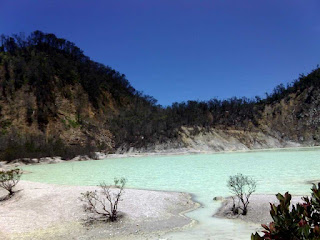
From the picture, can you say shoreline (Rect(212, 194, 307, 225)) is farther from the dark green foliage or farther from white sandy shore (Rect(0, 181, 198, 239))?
the dark green foliage

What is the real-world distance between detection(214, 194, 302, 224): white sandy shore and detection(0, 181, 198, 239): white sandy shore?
4.34 feet

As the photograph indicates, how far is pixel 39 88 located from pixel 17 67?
8.19 meters

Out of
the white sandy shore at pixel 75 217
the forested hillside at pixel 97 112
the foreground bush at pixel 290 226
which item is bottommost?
the white sandy shore at pixel 75 217

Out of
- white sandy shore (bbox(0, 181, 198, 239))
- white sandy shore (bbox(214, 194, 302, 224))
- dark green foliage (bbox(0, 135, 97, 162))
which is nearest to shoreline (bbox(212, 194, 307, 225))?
white sandy shore (bbox(214, 194, 302, 224))

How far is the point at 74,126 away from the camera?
6631 centimetres

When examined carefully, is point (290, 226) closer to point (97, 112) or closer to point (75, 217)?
point (75, 217)

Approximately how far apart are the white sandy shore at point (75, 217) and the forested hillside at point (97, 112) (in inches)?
1630

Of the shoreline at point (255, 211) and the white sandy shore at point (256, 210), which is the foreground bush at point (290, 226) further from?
the white sandy shore at point (256, 210)

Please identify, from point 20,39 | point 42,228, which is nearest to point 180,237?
point 42,228

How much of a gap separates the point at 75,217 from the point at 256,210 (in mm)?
5973

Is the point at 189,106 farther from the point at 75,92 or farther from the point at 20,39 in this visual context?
the point at 20,39

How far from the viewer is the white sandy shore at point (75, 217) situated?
8.08 metres

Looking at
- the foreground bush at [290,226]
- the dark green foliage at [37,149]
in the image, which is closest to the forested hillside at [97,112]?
the dark green foliage at [37,149]

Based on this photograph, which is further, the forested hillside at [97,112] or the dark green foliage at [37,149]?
the forested hillside at [97,112]
